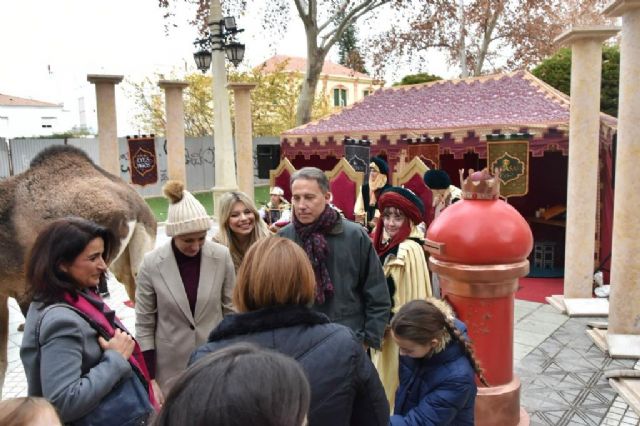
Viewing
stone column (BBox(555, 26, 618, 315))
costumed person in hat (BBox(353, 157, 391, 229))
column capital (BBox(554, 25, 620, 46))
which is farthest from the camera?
costumed person in hat (BBox(353, 157, 391, 229))

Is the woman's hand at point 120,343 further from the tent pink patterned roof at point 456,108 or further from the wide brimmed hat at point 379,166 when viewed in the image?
the tent pink patterned roof at point 456,108

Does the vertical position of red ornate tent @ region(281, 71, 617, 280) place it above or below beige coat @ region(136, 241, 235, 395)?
above

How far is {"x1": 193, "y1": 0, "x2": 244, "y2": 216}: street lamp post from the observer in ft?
36.0

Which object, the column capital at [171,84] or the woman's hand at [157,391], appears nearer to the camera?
the woman's hand at [157,391]

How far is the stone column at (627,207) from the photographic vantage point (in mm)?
4984

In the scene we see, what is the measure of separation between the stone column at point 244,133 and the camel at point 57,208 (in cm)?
548

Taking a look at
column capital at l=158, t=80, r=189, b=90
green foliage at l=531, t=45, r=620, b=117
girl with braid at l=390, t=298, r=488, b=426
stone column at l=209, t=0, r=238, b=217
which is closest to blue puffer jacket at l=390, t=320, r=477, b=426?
girl with braid at l=390, t=298, r=488, b=426

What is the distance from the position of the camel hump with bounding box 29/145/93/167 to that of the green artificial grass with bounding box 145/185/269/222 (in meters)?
9.79

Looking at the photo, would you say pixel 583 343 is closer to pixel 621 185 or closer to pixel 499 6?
pixel 621 185

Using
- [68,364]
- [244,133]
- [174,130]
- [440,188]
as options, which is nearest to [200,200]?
[244,133]

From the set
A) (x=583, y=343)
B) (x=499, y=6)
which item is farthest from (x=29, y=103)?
(x=583, y=343)

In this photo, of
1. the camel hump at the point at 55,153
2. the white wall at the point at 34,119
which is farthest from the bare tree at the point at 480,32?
the white wall at the point at 34,119

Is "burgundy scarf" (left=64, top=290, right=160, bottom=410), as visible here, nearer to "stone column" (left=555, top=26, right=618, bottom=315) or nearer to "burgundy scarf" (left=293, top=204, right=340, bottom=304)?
"burgundy scarf" (left=293, top=204, right=340, bottom=304)

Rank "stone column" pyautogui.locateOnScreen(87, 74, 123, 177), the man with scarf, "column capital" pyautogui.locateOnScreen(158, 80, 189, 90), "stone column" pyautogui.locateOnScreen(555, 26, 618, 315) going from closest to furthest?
the man with scarf < "stone column" pyautogui.locateOnScreen(555, 26, 618, 315) < "stone column" pyautogui.locateOnScreen(87, 74, 123, 177) < "column capital" pyautogui.locateOnScreen(158, 80, 189, 90)
